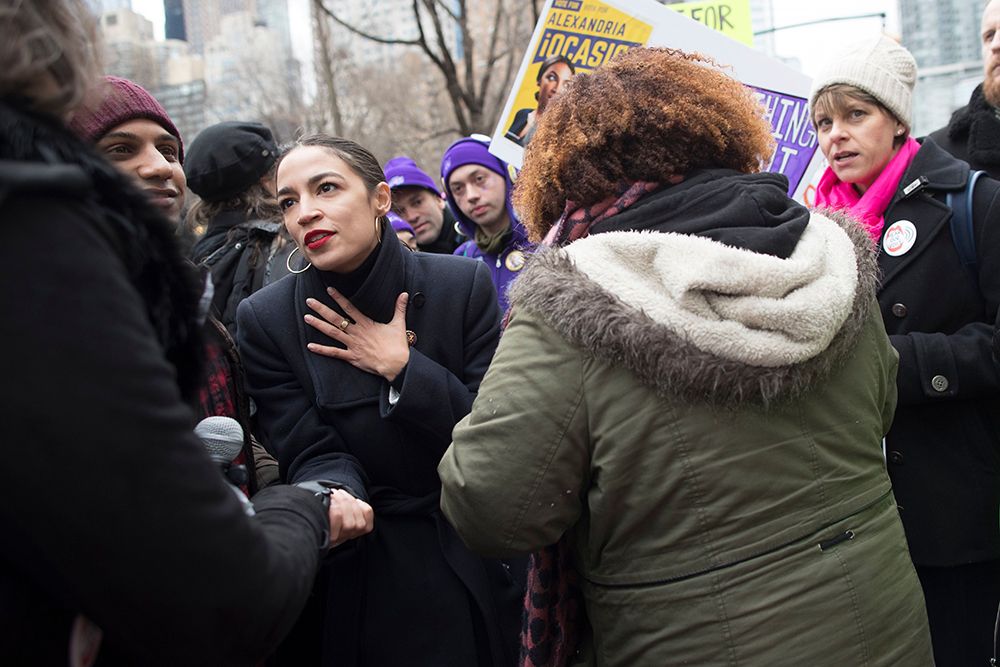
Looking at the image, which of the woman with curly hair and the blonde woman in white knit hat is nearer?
the woman with curly hair

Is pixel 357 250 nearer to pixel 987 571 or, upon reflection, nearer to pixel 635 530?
pixel 635 530

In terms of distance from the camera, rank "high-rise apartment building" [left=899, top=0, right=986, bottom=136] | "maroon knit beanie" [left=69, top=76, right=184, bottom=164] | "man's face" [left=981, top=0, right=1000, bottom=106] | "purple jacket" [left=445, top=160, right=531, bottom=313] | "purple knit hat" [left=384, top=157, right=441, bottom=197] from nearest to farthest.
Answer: "maroon knit beanie" [left=69, top=76, right=184, bottom=164] < "man's face" [left=981, top=0, right=1000, bottom=106] < "purple jacket" [left=445, top=160, right=531, bottom=313] < "purple knit hat" [left=384, top=157, right=441, bottom=197] < "high-rise apartment building" [left=899, top=0, right=986, bottom=136]

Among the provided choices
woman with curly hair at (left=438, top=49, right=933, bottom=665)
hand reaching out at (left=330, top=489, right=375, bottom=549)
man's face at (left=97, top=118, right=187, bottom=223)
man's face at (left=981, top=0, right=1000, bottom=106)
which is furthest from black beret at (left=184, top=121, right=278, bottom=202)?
man's face at (left=981, top=0, right=1000, bottom=106)

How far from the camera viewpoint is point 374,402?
7.16 feet

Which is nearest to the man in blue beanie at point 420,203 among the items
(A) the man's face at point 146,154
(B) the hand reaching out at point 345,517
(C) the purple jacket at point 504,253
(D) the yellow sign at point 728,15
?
(C) the purple jacket at point 504,253

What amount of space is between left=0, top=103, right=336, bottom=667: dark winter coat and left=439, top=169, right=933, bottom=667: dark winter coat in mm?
618

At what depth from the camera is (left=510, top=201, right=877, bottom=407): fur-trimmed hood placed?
1.37 m

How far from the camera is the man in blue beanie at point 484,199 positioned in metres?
4.34

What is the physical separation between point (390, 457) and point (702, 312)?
117cm

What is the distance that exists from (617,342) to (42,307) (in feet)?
3.13

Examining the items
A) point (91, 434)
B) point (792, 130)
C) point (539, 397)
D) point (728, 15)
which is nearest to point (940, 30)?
point (728, 15)

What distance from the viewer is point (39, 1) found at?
1001 millimetres

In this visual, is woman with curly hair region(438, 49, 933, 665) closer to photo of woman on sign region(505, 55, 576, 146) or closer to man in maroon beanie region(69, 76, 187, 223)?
man in maroon beanie region(69, 76, 187, 223)

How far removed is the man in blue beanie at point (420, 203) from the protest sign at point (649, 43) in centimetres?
150
